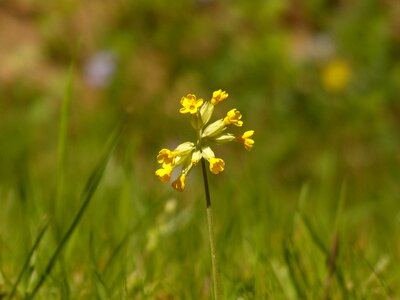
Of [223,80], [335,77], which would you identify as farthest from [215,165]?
[335,77]

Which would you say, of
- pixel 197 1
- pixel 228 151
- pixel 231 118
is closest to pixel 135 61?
pixel 197 1

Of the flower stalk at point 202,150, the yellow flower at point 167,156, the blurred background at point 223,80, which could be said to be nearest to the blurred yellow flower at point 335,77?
the blurred background at point 223,80

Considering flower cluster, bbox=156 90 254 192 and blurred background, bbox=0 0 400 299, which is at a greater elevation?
blurred background, bbox=0 0 400 299

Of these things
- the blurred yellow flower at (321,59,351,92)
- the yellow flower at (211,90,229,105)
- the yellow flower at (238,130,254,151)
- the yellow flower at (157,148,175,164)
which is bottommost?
the yellow flower at (238,130,254,151)

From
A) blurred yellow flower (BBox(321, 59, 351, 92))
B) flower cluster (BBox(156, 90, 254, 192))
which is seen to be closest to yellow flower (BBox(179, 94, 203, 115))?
flower cluster (BBox(156, 90, 254, 192))

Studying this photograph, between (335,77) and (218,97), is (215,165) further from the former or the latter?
(335,77)

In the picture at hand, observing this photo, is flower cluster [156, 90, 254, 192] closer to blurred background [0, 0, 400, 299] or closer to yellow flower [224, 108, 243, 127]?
yellow flower [224, 108, 243, 127]
